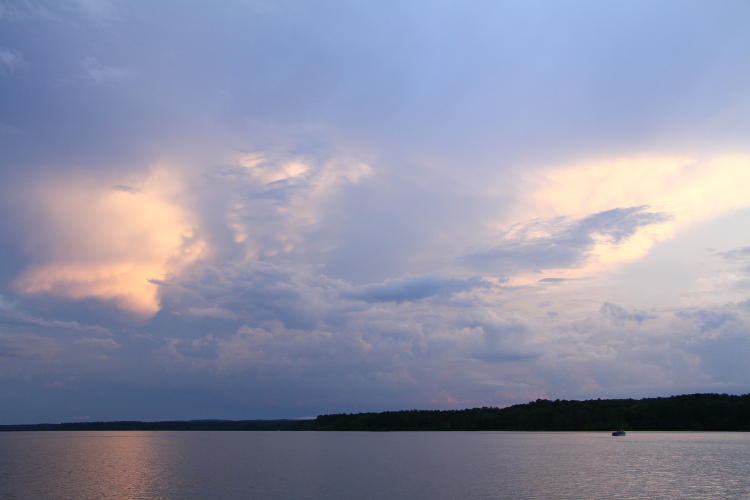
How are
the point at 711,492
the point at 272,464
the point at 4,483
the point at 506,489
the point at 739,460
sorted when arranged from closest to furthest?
1. the point at 711,492
2. the point at 506,489
3. the point at 4,483
4. the point at 739,460
5. the point at 272,464

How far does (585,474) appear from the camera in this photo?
3127 inches

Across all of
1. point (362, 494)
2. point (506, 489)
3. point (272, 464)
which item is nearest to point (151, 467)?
point (272, 464)

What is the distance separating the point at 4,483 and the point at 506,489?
61388mm

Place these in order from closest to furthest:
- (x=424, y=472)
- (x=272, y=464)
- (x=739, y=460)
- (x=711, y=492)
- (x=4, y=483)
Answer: (x=711, y=492) < (x=4, y=483) < (x=424, y=472) < (x=739, y=460) < (x=272, y=464)

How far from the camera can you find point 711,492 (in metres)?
60.2

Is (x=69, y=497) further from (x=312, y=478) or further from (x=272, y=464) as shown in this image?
(x=272, y=464)

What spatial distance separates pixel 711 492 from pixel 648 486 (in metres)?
6.83

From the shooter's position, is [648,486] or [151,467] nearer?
[648,486]

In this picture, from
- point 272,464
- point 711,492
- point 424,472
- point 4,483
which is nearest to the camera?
point 711,492

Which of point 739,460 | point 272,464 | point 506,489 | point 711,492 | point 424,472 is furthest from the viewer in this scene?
point 272,464

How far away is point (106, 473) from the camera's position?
299ft

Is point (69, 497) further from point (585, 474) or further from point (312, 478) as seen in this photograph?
point (585, 474)

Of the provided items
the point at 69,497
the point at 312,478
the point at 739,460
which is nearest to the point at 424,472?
the point at 312,478

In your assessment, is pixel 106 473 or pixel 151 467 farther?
pixel 151 467
